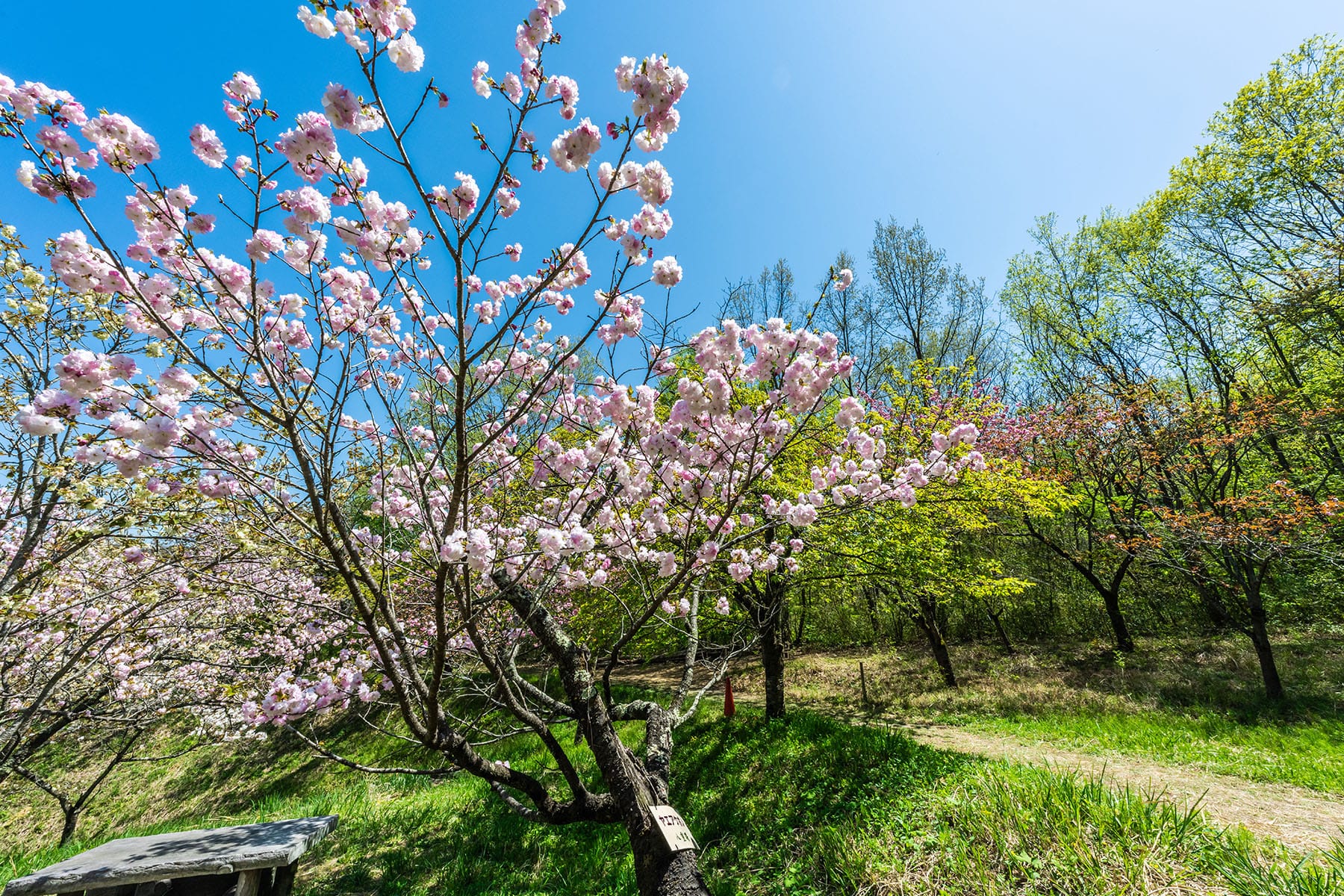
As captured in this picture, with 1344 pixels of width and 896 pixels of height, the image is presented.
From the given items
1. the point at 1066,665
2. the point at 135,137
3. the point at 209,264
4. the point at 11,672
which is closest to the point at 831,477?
the point at 209,264

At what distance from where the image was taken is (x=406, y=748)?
34.0 ft

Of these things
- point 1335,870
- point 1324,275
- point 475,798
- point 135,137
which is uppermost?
point 1324,275

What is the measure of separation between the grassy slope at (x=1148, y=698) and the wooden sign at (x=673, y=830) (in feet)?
24.7

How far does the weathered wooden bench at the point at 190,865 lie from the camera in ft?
10.6

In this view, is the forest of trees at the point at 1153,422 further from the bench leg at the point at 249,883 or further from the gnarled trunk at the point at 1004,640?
the bench leg at the point at 249,883

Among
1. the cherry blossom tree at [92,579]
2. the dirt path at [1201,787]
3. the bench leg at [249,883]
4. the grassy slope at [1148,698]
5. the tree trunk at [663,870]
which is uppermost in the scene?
the cherry blossom tree at [92,579]

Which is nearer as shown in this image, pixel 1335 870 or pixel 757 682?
pixel 1335 870

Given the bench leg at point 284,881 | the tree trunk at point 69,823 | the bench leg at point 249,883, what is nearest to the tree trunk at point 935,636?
the bench leg at point 284,881

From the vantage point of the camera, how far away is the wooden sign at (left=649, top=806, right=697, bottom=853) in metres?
2.80

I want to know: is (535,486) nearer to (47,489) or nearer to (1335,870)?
(47,489)

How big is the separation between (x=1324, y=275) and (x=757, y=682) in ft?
44.7

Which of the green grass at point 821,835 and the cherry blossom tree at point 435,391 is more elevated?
the cherry blossom tree at point 435,391

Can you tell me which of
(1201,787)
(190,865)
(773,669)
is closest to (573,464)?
(190,865)

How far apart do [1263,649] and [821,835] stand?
34.1ft
